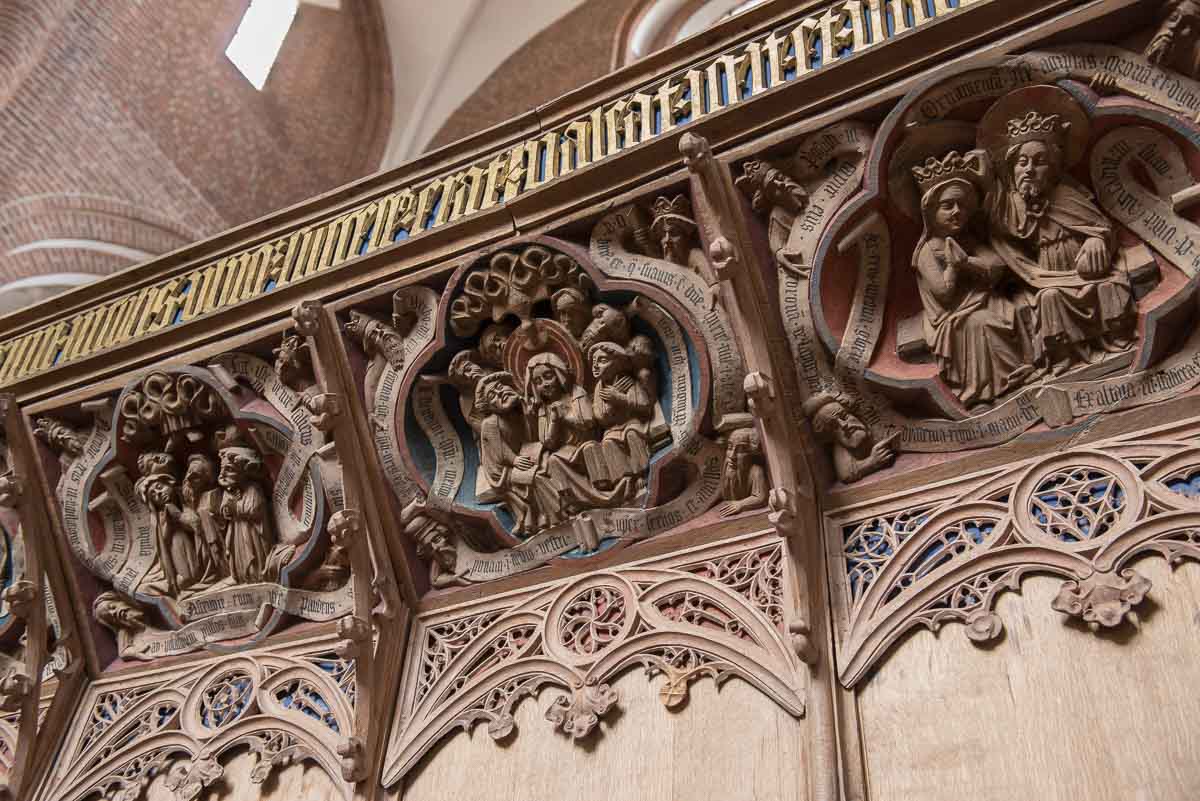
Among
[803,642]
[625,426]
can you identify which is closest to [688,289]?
[625,426]

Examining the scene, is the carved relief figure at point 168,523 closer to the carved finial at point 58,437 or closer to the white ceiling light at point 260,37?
the carved finial at point 58,437

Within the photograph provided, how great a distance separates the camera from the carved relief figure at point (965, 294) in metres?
4.23

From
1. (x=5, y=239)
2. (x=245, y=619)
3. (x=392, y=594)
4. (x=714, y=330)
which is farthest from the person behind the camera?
(x=5, y=239)

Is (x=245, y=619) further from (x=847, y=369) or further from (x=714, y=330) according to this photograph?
(x=847, y=369)

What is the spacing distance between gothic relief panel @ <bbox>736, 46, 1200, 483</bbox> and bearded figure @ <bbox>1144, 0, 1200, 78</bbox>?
0.06 meters

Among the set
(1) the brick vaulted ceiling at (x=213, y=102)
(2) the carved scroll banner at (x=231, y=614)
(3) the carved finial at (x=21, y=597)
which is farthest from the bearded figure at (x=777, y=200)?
(1) the brick vaulted ceiling at (x=213, y=102)

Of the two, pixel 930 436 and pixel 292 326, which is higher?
pixel 292 326

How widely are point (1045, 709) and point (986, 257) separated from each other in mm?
1610

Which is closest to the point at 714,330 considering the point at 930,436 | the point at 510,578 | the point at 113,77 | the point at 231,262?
the point at 930,436

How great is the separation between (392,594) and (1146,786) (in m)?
2.84

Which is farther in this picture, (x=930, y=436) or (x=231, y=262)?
(x=231, y=262)

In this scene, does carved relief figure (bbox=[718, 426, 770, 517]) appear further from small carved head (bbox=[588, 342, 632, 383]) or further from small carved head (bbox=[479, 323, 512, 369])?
small carved head (bbox=[479, 323, 512, 369])

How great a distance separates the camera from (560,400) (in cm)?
494

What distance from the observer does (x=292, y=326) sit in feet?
17.7
